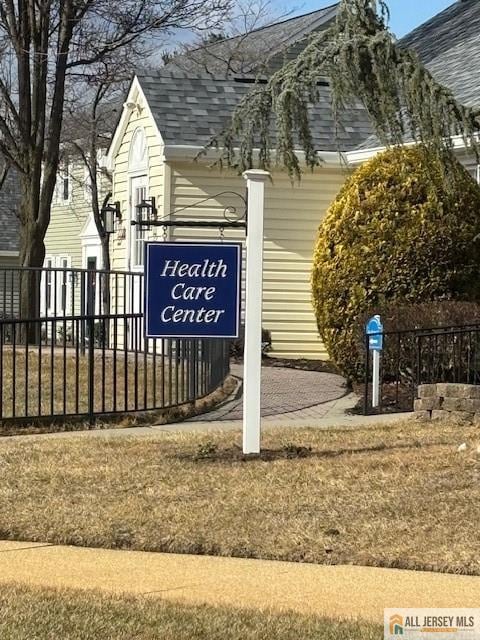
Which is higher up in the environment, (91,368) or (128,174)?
(128,174)

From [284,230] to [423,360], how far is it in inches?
228

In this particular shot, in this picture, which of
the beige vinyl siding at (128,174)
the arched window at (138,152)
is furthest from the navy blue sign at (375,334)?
the arched window at (138,152)

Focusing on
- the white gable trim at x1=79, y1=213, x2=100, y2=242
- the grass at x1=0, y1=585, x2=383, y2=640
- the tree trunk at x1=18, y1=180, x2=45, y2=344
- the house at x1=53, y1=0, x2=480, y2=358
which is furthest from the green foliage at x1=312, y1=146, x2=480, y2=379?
the white gable trim at x1=79, y1=213, x2=100, y2=242

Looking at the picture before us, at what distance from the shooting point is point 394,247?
13.6 m

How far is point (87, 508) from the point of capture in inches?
279

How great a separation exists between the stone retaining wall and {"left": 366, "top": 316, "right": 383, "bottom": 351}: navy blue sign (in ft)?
3.52

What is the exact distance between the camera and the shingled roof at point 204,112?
58.1 feet

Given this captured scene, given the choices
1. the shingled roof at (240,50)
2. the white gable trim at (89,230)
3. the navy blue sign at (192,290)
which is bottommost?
the navy blue sign at (192,290)

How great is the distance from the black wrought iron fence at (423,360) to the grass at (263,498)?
7.78 feet

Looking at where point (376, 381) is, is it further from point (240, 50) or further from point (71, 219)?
point (71, 219)

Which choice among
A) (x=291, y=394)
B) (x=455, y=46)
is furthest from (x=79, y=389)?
(x=455, y=46)

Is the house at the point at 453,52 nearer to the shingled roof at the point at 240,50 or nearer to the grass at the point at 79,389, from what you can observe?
the grass at the point at 79,389

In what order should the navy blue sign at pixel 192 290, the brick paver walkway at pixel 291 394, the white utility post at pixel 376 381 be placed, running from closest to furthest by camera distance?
the navy blue sign at pixel 192 290 → the white utility post at pixel 376 381 → the brick paver walkway at pixel 291 394

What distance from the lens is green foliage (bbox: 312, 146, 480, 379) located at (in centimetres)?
1349
